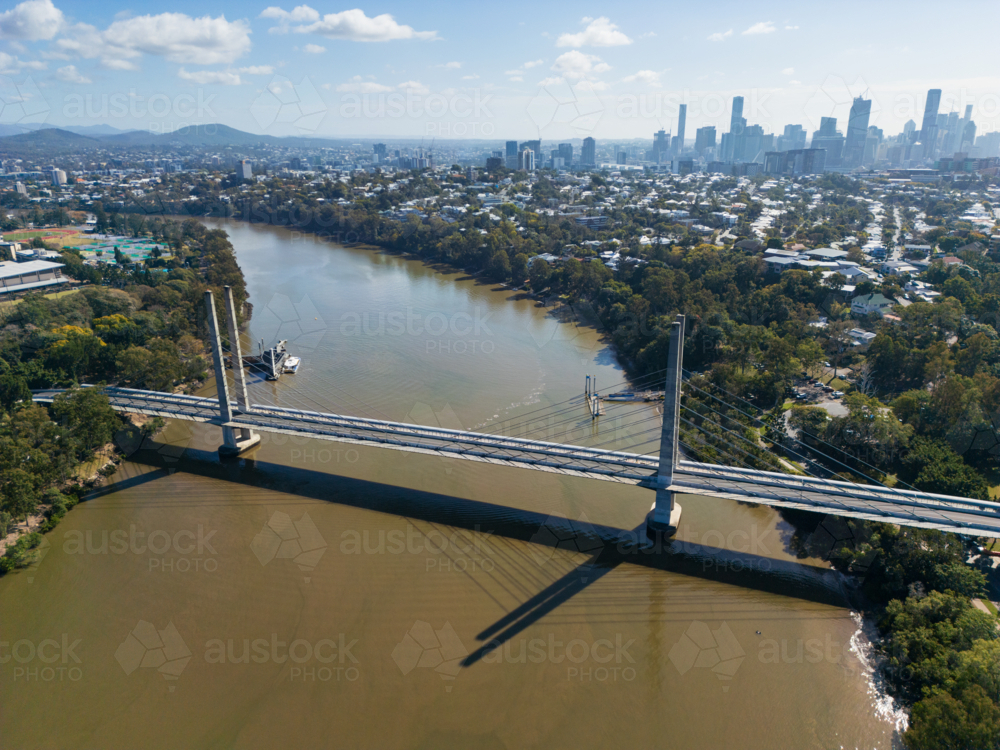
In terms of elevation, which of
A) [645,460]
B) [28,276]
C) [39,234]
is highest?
[39,234]

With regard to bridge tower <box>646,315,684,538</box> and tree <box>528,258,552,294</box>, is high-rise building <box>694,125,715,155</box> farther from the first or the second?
bridge tower <box>646,315,684,538</box>

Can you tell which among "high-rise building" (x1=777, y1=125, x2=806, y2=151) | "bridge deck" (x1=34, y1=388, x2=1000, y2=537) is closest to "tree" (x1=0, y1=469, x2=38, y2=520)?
"bridge deck" (x1=34, y1=388, x2=1000, y2=537)

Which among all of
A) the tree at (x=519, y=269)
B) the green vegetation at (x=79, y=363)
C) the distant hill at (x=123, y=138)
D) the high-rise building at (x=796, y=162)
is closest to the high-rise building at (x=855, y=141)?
the high-rise building at (x=796, y=162)

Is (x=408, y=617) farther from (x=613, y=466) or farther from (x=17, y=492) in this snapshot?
(x=17, y=492)

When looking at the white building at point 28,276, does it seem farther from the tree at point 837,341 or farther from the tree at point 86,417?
the tree at point 837,341

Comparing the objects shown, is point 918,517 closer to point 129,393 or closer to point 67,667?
point 67,667

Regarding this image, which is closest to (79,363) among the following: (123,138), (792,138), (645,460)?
(645,460)
